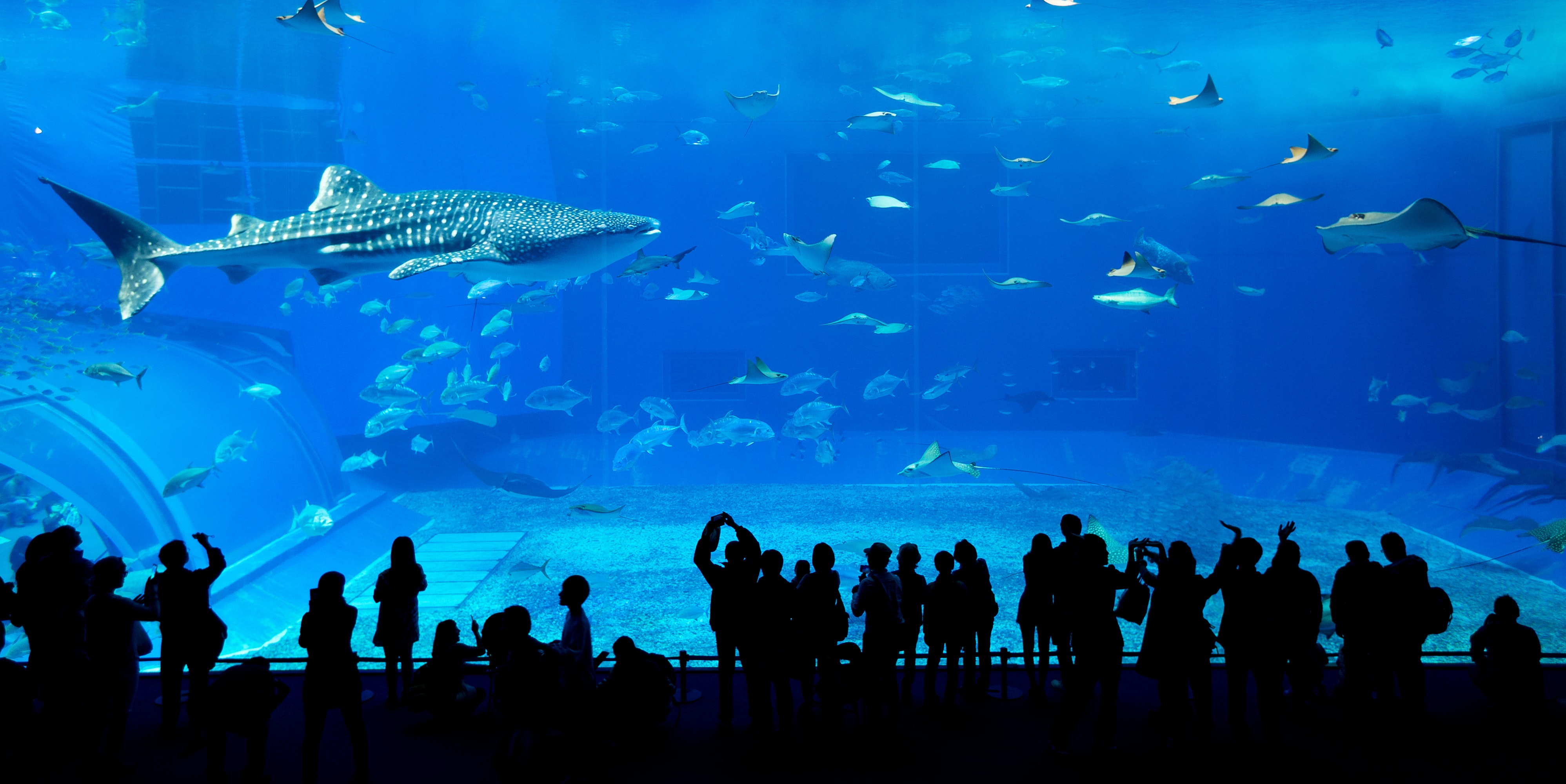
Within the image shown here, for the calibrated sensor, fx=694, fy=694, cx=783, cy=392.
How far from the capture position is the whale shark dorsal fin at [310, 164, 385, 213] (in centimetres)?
473

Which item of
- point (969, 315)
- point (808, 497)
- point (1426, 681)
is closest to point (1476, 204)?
point (969, 315)

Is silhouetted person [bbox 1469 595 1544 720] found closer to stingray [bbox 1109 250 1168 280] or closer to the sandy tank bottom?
the sandy tank bottom

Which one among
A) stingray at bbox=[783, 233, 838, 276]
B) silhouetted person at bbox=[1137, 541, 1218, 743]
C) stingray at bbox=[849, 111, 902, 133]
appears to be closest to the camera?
silhouetted person at bbox=[1137, 541, 1218, 743]

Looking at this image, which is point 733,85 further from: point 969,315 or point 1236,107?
point 1236,107

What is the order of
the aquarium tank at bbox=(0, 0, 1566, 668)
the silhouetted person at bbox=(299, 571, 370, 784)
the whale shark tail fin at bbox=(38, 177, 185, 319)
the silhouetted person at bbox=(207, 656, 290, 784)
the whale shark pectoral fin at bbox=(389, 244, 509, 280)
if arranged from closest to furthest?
the silhouetted person at bbox=(207, 656, 290, 784)
the silhouetted person at bbox=(299, 571, 370, 784)
the whale shark pectoral fin at bbox=(389, 244, 509, 280)
the whale shark tail fin at bbox=(38, 177, 185, 319)
the aquarium tank at bbox=(0, 0, 1566, 668)

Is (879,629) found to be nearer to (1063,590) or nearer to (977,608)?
(977,608)

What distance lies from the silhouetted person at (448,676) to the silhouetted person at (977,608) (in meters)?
2.33

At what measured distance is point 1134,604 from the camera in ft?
9.57

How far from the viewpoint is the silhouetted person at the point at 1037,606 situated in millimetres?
3246

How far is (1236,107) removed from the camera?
64.5 ft

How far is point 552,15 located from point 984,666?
1806 cm

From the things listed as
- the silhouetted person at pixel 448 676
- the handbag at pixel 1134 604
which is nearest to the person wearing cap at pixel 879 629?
the handbag at pixel 1134 604

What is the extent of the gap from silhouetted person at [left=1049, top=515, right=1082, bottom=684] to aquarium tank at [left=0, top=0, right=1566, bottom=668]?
43 centimetres

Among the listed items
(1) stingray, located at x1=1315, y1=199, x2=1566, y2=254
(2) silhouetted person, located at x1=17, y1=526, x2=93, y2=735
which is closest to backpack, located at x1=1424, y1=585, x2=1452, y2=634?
(1) stingray, located at x1=1315, y1=199, x2=1566, y2=254
